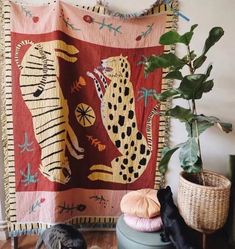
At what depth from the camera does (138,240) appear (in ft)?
5.08

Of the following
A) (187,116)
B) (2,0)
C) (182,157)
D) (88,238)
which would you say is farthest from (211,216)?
(2,0)

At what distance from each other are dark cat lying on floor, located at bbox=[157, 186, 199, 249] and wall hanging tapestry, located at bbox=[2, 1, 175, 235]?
1.11 ft

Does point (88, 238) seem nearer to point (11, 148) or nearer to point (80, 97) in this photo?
point (11, 148)

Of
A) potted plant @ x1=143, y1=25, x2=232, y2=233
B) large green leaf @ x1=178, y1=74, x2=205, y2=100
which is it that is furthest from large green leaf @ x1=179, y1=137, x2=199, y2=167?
large green leaf @ x1=178, y1=74, x2=205, y2=100

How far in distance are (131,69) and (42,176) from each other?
100cm

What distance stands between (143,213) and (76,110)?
33.2 inches

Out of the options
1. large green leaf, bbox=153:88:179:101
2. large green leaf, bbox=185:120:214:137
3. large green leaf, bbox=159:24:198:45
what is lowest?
large green leaf, bbox=185:120:214:137

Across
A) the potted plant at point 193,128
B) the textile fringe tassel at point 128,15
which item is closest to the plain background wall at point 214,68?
the textile fringe tassel at point 128,15

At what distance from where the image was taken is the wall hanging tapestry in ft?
5.80

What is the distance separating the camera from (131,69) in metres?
1.84

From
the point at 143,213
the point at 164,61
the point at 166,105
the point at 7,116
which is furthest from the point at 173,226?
the point at 7,116

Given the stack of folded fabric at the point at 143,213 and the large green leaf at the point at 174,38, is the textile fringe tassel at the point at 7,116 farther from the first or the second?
the large green leaf at the point at 174,38

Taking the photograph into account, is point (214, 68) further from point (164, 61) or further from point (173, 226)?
point (173, 226)

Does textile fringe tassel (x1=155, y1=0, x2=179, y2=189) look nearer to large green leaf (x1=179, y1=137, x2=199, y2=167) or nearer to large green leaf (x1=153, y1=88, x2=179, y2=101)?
large green leaf (x1=153, y1=88, x2=179, y2=101)
